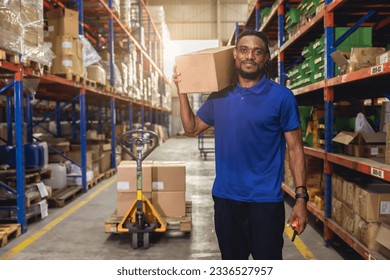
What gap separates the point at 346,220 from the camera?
150 inches

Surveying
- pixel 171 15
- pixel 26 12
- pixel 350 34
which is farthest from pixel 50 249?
pixel 171 15

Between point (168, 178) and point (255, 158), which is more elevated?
point (255, 158)

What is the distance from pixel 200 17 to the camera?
90.9 feet

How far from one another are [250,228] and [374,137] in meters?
1.96

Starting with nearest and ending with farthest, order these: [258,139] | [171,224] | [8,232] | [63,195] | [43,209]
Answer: [258,139], [8,232], [171,224], [43,209], [63,195]

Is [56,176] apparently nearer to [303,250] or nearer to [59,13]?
[59,13]

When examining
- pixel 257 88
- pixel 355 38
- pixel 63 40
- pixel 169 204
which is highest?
pixel 63 40

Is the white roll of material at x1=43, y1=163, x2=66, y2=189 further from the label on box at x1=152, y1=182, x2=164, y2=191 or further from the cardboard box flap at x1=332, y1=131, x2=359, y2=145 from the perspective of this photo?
the cardboard box flap at x1=332, y1=131, x2=359, y2=145

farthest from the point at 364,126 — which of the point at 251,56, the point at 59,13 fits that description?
the point at 59,13

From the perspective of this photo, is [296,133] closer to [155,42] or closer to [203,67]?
[203,67]

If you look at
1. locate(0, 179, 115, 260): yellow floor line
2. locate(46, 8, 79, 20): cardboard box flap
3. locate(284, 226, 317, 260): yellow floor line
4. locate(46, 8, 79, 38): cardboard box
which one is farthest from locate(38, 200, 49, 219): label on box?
locate(284, 226, 317, 260): yellow floor line

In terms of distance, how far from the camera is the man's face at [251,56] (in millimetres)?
2363

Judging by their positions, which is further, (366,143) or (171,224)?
(171,224)

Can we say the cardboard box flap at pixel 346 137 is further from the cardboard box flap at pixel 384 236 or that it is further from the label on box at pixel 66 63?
the label on box at pixel 66 63
